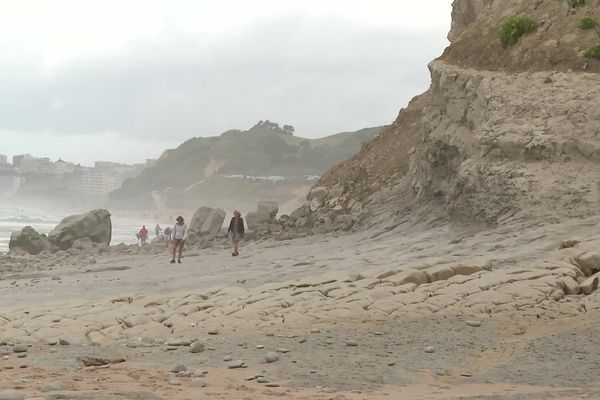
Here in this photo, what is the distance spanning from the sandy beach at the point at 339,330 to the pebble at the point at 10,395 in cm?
18

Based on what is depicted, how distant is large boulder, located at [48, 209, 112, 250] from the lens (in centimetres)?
3256

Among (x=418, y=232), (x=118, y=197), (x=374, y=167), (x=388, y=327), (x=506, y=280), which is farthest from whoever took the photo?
(x=118, y=197)

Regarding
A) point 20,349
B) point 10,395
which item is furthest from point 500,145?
point 10,395

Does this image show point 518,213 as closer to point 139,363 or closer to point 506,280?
point 506,280

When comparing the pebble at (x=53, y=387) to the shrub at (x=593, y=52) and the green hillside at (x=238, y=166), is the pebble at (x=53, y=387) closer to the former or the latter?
the shrub at (x=593, y=52)

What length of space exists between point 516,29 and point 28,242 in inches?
852

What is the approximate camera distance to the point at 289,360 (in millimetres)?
8781

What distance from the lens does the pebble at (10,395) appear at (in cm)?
631

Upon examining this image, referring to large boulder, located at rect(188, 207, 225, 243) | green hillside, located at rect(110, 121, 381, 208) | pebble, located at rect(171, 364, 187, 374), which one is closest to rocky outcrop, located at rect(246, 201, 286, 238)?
large boulder, located at rect(188, 207, 225, 243)

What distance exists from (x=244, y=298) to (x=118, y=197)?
17564cm

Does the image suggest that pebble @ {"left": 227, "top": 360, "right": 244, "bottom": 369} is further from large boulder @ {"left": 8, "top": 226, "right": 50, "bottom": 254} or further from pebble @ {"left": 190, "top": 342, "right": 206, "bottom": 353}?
large boulder @ {"left": 8, "top": 226, "right": 50, "bottom": 254}

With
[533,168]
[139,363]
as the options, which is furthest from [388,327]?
[533,168]

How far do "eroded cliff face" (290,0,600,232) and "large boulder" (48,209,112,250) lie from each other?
465 inches

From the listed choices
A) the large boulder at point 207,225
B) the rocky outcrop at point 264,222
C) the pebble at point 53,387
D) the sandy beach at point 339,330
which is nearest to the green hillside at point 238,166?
the large boulder at point 207,225
